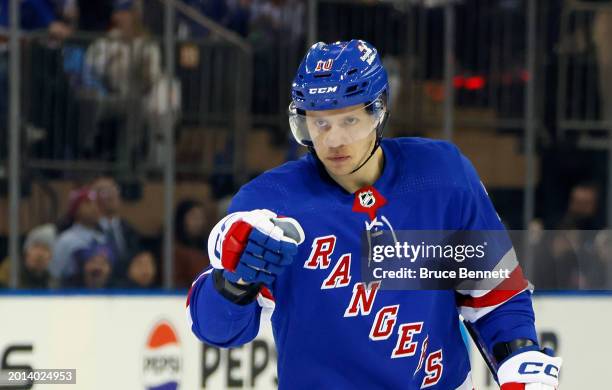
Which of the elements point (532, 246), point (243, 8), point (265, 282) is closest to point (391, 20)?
point (243, 8)

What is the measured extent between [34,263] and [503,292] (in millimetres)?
2908

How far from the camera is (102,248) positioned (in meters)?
5.22

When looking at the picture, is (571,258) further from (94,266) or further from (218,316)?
(218,316)

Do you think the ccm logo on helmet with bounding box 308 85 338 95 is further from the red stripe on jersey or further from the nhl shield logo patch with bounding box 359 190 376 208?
the red stripe on jersey

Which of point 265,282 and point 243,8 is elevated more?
point 243,8

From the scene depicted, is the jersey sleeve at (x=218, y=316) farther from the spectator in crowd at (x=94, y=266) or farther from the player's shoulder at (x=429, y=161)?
the spectator in crowd at (x=94, y=266)

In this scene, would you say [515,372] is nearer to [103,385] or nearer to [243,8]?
[103,385]

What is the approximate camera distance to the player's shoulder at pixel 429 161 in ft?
8.65

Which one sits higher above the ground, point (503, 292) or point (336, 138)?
point (336, 138)

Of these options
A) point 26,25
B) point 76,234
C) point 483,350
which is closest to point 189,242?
point 76,234

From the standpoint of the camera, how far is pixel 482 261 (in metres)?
2.69

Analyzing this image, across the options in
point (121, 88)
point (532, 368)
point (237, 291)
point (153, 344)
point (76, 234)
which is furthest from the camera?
point (121, 88)

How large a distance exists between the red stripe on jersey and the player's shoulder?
0.23 metres

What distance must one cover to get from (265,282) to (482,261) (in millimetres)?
579
